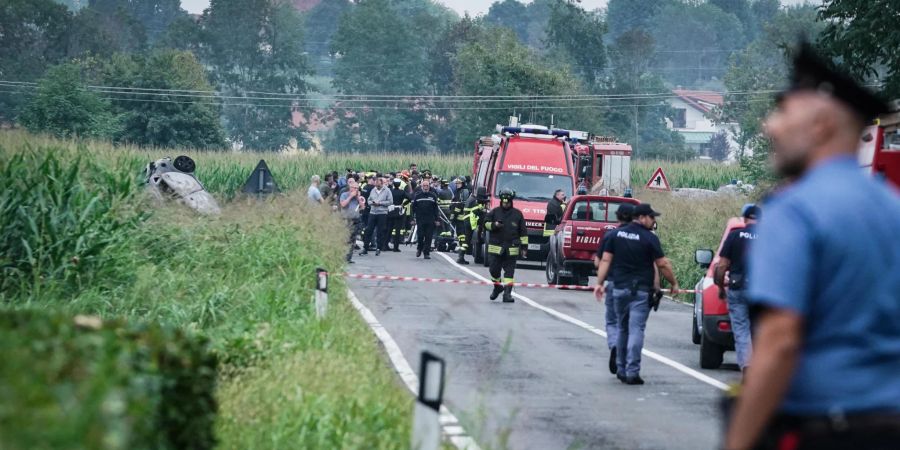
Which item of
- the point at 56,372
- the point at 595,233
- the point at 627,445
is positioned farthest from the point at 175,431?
the point at 595,233

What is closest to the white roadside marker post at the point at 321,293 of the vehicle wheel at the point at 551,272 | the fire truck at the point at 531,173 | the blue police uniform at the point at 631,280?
the blue police uniform at the point at 631,280

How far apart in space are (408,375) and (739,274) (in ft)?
10.5

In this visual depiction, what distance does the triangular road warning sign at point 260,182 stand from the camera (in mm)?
29016

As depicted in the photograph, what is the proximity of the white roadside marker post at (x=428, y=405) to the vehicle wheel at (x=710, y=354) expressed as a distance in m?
8.35

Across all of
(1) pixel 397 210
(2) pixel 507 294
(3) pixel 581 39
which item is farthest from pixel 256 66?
(2) pixel 507 294

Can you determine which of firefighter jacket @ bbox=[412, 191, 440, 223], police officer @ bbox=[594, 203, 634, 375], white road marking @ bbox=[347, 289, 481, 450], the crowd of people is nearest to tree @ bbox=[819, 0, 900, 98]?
white road marking @ bbox=[347, 289, 481, 450]

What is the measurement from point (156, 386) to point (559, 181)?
28.8m

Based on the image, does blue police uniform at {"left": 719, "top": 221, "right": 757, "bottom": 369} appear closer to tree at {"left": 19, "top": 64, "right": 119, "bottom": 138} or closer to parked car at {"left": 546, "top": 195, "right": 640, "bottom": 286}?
parked car at {"left": 546, "top": 195, "right": 640, "bottom": 286}

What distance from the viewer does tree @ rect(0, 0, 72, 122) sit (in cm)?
9800

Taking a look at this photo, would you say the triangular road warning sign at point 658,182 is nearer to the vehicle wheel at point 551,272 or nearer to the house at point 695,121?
the vehicle wheel at point 551,272

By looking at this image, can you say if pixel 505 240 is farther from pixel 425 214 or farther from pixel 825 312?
pixel 825 312

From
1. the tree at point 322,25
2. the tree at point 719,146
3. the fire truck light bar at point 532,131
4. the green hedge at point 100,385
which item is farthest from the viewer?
the tree at point 322,25

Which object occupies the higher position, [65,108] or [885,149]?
[885,149]

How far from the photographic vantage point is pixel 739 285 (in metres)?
13.8
